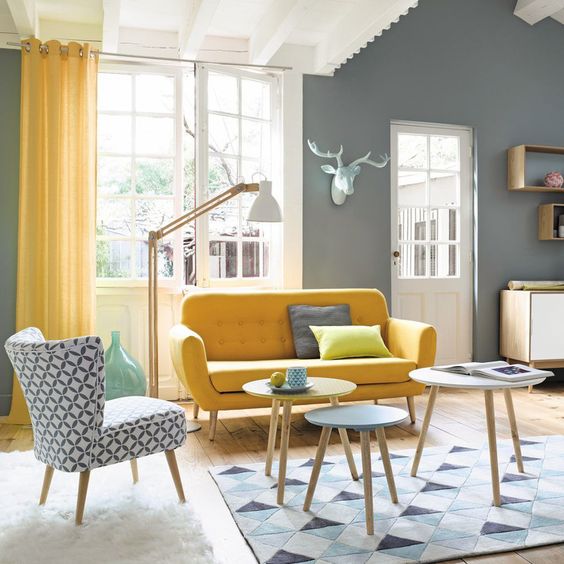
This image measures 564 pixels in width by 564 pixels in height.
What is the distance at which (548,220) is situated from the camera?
19.5 feet

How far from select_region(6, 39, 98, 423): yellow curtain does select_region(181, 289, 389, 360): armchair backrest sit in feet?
2.54

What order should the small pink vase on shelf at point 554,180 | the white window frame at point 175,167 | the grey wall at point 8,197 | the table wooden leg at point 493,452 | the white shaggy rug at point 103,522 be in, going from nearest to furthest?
1. the white shaggy rug at point 103,522
2. the table wooden leg at point 493,452
3. the grey wall at point 8,197
4. the white window frame at point 175,167
5. the small pink vase on shelf at point 554,180

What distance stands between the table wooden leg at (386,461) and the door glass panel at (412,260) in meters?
3.07

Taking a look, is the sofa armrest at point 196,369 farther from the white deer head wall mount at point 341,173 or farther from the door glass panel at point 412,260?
the door glass panel at point 412,260

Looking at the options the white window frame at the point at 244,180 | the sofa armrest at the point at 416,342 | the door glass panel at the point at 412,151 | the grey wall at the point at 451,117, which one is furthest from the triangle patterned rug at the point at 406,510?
the door glass panel at the point at 412,151

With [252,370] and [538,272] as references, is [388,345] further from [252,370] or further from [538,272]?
[538,272]

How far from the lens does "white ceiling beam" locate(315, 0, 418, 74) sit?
13.7 ft

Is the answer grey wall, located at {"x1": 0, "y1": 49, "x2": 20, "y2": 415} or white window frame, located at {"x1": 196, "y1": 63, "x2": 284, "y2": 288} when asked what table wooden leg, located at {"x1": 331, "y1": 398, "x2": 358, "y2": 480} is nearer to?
white window frame, located at {"x1": 196, "y1": 63, "x2": 284, "y2": 288}

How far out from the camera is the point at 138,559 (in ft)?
7.54

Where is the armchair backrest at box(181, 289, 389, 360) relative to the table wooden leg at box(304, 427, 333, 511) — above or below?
above

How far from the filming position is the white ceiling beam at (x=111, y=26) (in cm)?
401

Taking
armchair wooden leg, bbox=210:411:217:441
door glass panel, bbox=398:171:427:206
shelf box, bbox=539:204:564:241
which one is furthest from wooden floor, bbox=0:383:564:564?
door glass panel, bbox=398:171:427:206

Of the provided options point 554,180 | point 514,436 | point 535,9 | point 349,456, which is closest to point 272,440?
point 349,456

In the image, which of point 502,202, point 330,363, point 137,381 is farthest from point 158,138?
point 502,202
